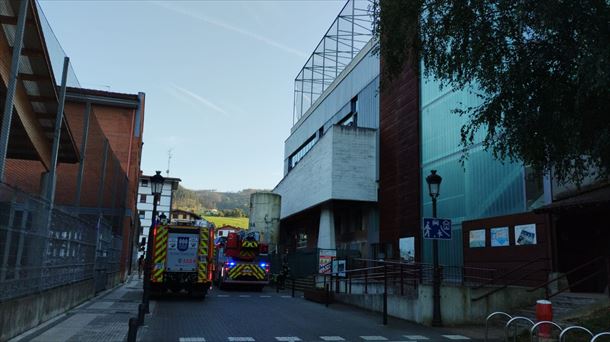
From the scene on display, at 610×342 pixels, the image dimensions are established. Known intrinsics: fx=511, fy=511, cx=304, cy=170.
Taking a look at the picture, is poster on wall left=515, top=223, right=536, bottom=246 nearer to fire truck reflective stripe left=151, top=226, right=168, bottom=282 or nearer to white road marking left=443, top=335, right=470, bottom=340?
white road marking left=443, top=335, right=470, bottom=340

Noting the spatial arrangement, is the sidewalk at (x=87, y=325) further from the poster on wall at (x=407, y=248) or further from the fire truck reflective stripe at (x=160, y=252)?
the poster on wall at (x=407, y=248)

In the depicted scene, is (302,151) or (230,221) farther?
(230,221)

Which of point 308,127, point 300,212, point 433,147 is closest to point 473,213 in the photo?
point 433,147

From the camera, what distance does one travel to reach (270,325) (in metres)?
13.4

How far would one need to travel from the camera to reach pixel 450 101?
24656 millimetres

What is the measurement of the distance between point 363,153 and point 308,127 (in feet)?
57.8

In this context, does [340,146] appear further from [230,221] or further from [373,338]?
[230,221]

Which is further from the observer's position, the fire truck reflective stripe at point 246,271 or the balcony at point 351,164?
the balcony at point 351,164

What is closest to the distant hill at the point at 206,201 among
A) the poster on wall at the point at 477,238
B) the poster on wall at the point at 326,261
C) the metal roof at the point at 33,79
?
the poster on wall at the point at 326,261

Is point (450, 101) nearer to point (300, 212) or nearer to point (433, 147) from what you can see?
point (433, 147)

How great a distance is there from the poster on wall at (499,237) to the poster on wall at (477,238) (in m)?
0.65

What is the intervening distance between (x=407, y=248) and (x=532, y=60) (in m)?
→ 19.4

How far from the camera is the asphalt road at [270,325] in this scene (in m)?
11.4

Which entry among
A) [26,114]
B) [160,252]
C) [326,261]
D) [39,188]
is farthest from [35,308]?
[326,261]
